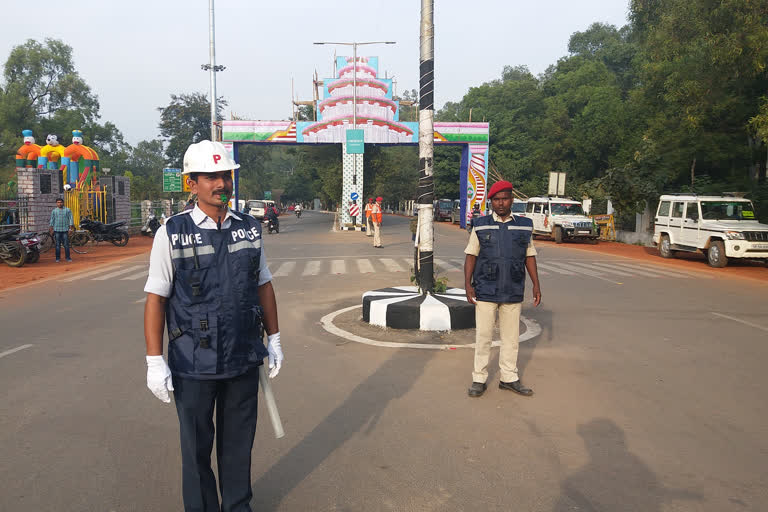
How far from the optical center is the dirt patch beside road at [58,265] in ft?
45.5

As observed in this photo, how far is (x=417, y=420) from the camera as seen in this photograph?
463 centimetres

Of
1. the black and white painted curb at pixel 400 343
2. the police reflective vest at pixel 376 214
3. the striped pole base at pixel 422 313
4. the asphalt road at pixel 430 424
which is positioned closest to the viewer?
the asphalt road at pixel 430 424

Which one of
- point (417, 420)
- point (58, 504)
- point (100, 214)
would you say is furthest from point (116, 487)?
point (100, 214)

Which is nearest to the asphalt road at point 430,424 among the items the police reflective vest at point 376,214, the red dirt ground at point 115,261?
the red dirt ground at point 115,261

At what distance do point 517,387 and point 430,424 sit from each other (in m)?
1.12

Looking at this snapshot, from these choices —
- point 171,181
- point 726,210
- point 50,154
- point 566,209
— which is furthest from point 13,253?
point 566,209

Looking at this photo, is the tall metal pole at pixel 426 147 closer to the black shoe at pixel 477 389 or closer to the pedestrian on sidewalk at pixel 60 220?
the black shoe at pixel 477 389

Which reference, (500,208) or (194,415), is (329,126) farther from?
(194,415)

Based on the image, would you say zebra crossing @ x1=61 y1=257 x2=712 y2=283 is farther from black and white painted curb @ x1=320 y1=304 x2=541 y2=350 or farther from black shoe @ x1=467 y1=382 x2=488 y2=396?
black shoe @ x1=467 y1=382 x2=488 y2=396

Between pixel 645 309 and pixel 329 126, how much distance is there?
93.5 ft

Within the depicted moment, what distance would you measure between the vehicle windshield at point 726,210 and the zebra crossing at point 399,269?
2424mm

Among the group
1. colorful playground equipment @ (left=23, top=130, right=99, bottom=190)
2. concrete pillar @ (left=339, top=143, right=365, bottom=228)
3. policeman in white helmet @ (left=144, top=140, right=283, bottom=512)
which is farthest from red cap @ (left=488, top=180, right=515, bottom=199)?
concrete pillar @ (left=339, top=143, right=365, bottom=228)

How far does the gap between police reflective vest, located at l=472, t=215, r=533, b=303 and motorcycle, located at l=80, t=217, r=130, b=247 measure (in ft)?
69.4

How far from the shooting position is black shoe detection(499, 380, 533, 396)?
17.2 feet
